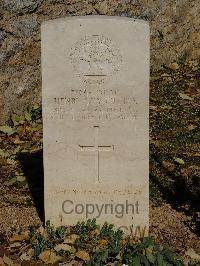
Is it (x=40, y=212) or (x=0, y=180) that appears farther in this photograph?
(x=0, y=180)

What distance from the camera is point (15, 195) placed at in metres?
5.51

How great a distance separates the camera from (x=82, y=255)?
431cm

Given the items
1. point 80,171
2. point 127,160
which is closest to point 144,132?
point 127,160

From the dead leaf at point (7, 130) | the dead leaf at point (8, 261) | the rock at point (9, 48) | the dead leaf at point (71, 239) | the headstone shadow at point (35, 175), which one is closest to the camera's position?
the dead leaf at point (8, 261)

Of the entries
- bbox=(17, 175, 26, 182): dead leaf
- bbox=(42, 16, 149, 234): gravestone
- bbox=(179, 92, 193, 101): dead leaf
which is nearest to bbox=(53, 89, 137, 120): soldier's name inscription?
bbox=(42, 16, 149, 234): gravestone

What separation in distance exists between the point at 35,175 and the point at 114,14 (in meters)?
3.34

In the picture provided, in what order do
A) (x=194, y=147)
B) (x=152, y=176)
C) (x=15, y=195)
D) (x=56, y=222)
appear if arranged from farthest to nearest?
(x=194, y=147)
(x=152, y=176)
(x=15, y=195)
(x=56, y=222)

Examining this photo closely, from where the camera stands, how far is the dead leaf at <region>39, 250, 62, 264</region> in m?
4.28

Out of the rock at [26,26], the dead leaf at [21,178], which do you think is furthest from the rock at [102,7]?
the dead leaf at [21,178]

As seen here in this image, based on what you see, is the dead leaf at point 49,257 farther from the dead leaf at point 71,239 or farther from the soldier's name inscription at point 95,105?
the soldier's name inscription at point 95,105

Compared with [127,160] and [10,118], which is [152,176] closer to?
[127,160]

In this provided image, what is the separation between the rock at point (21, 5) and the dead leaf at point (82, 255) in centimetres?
381

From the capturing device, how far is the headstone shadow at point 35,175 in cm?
532

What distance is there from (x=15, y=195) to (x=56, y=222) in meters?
0.90
